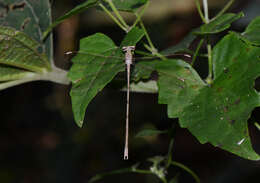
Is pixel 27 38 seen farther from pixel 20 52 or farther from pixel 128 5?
pixel 128 5

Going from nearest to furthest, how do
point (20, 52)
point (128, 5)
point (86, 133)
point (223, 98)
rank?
point (223, 98) < point (128, 5) < point (20, 52) < point (86, 133)

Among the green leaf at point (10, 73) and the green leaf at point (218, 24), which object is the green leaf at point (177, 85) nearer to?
the green leaf at point (218, 24)

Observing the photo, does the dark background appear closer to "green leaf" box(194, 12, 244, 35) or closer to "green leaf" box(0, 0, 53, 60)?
"green leaf" box(0, 0, 53, 60)

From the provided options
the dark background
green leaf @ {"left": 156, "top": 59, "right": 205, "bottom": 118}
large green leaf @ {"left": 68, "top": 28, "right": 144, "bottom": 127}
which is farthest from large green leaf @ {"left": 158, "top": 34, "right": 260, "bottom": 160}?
the dark background

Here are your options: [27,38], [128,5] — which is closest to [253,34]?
[128,5]

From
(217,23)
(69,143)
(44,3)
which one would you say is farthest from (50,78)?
(69,143)
